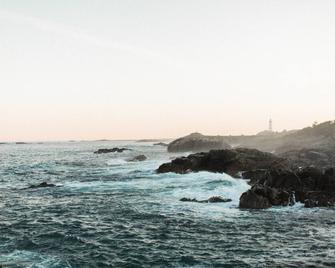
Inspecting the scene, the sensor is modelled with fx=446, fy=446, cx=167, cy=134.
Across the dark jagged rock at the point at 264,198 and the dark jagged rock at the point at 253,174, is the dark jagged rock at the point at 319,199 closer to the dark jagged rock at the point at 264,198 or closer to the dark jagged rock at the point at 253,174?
the dark jagged rock at the point at 264,198

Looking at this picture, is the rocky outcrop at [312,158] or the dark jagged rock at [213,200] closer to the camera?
the dark jagged rock at [213,200]

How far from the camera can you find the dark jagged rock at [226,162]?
177ft

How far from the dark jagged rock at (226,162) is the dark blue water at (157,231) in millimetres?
8262

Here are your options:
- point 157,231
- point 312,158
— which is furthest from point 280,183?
point 312,158

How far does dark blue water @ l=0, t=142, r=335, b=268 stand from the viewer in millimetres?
22531

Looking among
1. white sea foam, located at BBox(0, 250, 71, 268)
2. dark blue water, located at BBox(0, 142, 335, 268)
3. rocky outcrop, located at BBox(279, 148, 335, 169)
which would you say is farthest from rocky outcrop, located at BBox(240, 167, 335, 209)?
white sea foam, located at BBox(0, 250, 71, 268)

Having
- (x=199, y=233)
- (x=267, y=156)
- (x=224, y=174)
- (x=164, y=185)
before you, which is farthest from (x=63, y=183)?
(x=199, y=233)

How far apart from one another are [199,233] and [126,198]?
15161 mm

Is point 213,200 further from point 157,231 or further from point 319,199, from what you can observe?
point 157,231

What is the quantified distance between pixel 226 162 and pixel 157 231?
28719 mm

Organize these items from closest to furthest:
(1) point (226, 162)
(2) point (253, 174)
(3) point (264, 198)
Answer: (3) point (264, 198), (2) point (253, 174), (1) point (226, 162)

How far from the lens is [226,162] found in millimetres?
55750

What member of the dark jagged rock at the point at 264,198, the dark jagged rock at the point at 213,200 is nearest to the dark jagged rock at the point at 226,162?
the dark jagged rock at the point at 213,200

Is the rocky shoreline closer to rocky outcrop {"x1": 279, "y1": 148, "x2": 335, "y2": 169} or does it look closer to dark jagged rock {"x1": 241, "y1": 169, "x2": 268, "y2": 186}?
dark jagged rock {"x1": 241, "y1": 169, "x2": 268, "y2": 186}
